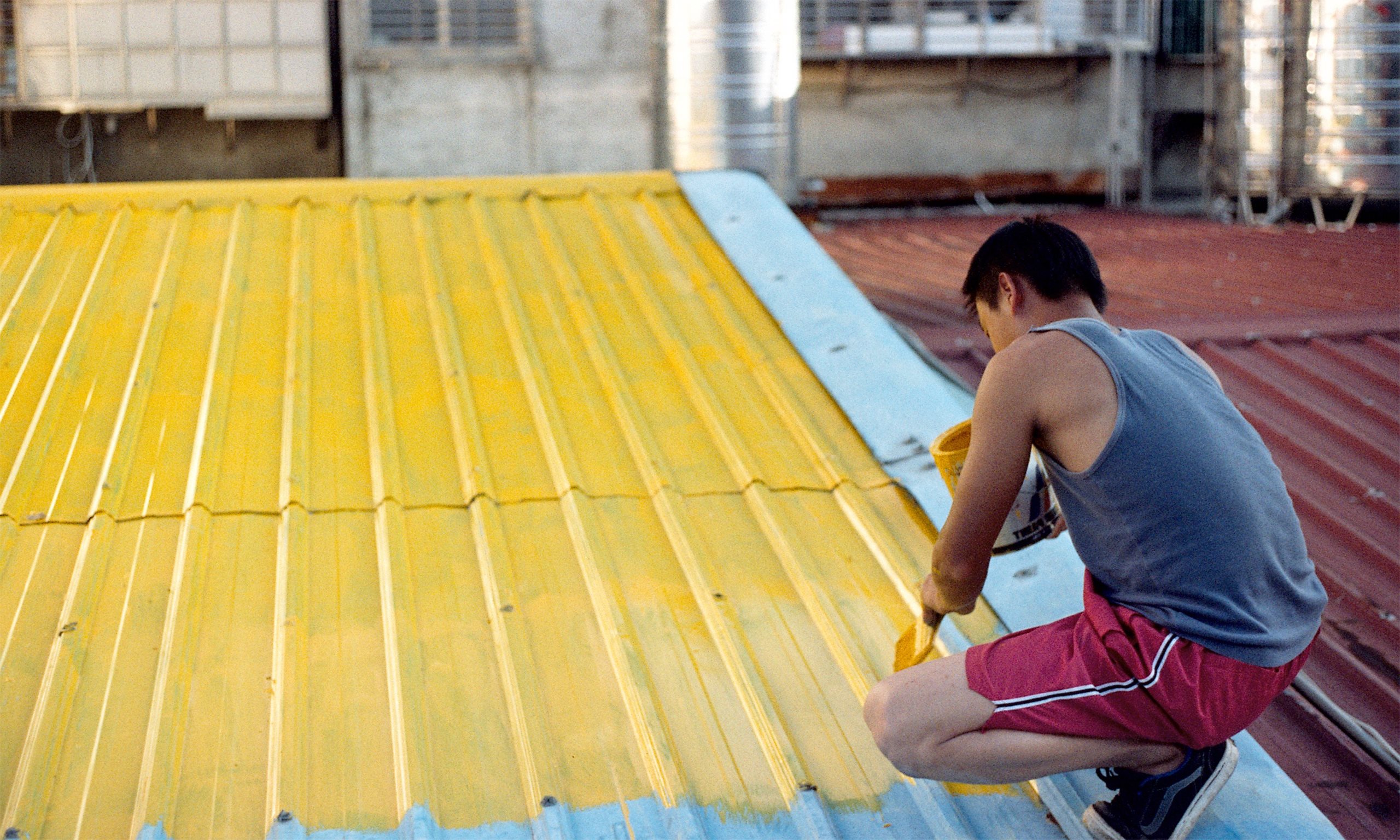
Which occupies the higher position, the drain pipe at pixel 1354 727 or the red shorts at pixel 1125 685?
the red shorts at pixel 1125 685

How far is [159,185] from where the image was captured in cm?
507

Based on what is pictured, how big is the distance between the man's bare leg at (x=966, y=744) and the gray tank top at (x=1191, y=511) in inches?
9.4

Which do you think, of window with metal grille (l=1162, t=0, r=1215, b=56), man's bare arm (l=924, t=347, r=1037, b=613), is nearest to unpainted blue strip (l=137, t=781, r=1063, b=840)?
man's bare arm (l=924, t=347, r=1037, b=613)

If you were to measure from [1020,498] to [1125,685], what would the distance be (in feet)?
1.83

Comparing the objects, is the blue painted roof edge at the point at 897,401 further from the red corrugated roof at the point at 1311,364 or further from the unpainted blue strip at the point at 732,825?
the red corrugated roof at the point at 1311,364

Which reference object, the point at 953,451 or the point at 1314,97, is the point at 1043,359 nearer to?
the point at 953,451

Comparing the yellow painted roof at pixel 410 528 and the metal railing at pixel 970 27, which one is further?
the metal railing at pixel 970 27

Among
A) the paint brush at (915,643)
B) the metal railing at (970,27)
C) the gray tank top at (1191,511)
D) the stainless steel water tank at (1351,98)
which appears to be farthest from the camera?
the metal railing at (970,27)

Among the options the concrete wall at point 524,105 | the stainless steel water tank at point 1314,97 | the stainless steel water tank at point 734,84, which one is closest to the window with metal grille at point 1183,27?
the stainless steel water tank at point 1314,97

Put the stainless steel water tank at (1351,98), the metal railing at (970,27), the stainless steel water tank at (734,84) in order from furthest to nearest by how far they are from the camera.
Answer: the metal railing at (970,27) < the stainless steel water tank at (1351,98) < the stainless steel water tank at (734,84)

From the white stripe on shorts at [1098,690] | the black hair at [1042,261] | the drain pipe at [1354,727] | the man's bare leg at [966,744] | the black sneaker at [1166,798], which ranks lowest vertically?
the drain pipe at [1354,727]

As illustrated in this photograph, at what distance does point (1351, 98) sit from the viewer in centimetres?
925

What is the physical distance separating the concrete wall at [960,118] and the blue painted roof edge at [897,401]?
6.13 m

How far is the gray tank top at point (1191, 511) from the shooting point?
6.44 ft
